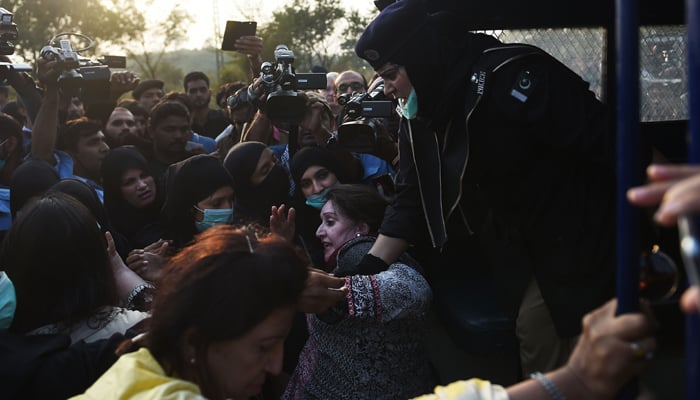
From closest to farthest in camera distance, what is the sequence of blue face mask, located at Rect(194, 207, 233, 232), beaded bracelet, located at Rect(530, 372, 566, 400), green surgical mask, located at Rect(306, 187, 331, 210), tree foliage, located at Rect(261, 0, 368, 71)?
1. beaded bracelet, located at Rect(530, 372, 566, 400)
2. blue face mask, located at Rect(194, 207, 233, 232)
3. green surgical mask, located at Rect(306, 187, 331, 210)
4. tree foliage, located at Rect(261, 0, 368, 71)

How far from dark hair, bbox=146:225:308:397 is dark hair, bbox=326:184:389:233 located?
3.85 ft

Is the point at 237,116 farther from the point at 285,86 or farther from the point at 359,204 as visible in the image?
the point at 359,204

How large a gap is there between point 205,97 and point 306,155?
408 centimetres

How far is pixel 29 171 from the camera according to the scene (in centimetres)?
394

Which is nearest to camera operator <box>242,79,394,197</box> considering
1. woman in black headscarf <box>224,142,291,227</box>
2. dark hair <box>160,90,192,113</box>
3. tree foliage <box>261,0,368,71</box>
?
woman in black headscarf <box>224,142,291,227</box>

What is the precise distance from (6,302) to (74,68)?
2.98 metres

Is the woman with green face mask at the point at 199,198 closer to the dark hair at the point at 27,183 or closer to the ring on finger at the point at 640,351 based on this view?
the dark hair at the point at 27,183

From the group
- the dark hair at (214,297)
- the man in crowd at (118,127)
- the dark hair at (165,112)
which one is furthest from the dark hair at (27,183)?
the dark hair at (214,297)

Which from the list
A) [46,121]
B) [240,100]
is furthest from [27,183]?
[240,100]

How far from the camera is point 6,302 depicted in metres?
2.05

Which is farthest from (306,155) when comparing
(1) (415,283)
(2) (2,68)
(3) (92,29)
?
(3) (92,29)

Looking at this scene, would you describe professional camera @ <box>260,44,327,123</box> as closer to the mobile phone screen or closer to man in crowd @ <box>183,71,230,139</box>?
the mobile phone screen

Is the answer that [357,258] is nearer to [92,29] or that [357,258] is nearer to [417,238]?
[417,238]

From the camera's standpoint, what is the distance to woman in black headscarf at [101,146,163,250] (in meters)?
4.11
